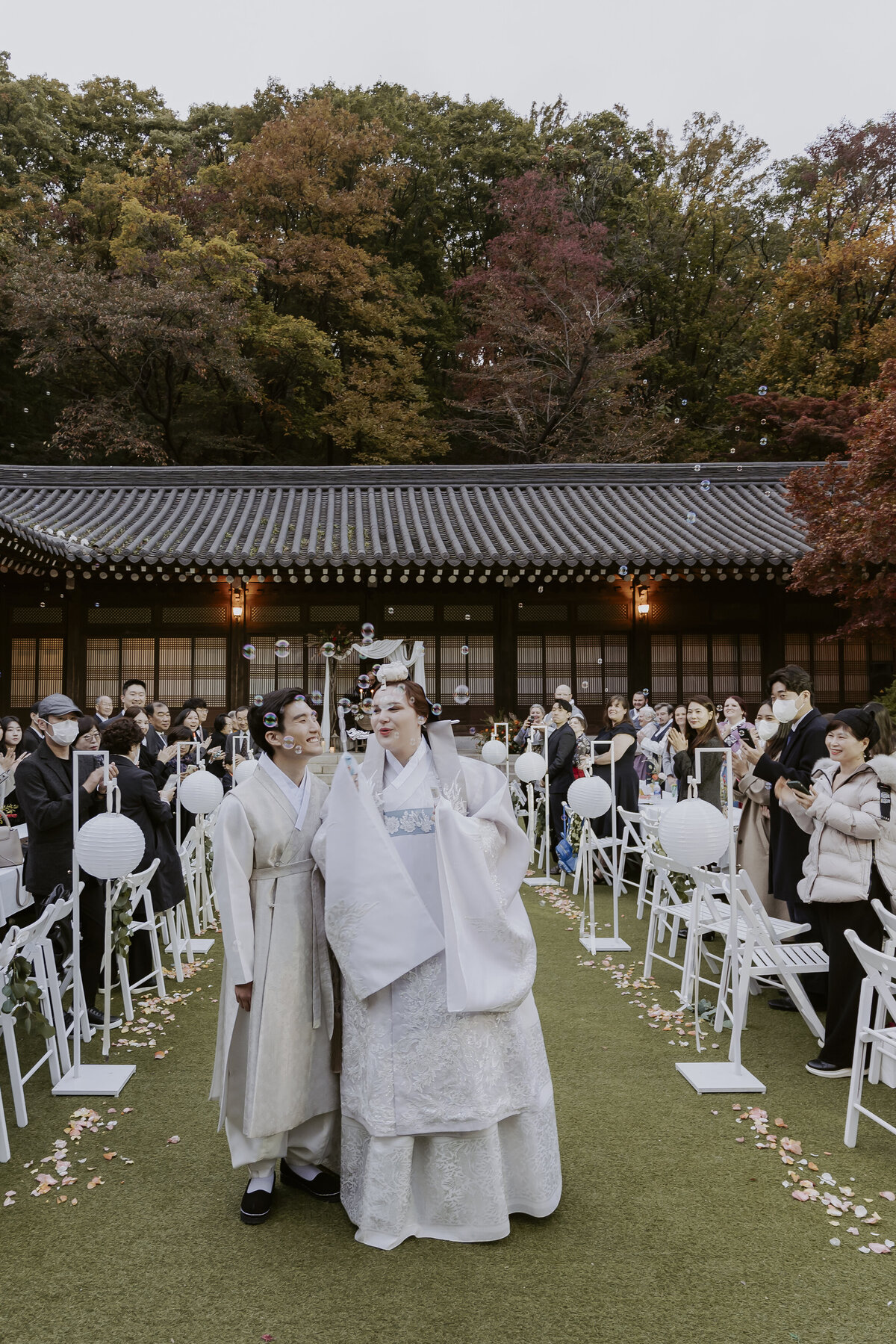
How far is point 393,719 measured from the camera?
2729 millimetres

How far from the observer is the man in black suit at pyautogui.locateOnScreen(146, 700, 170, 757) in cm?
663

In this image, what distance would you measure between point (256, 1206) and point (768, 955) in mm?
2412

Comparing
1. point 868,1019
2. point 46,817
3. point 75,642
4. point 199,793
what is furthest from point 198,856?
point 75,642

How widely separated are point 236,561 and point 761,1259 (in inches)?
428

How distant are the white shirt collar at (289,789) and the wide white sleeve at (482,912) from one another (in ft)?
1.58

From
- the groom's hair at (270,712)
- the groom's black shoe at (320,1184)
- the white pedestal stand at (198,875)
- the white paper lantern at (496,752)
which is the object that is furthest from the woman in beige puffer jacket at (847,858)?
the white paper lantern at (496,752)

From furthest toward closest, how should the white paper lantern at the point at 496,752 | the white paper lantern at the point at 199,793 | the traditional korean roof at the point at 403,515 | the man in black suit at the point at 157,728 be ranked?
the traditional korean roof at the point at 403,515
the white paper lantern at the point at 496,752
the man in black suit at the point at 157,728
the white paper lantern at the point at 199,793

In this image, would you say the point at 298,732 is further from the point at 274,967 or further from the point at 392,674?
the point at 274,967

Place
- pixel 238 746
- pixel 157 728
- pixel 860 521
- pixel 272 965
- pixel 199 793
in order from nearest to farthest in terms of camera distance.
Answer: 1. pixel 272 965
2. pixel 199 793
3. pixel 238 746
4. pixel 157 728
5. pixel 860 521

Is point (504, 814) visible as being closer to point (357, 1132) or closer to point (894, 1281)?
point (357, 1132)

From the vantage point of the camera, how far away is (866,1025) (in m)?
3.17

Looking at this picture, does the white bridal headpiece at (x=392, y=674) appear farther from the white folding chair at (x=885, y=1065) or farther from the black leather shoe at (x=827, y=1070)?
the black leather shoe at (x=827, y=1070)

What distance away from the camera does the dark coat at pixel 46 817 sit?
13.7 feet

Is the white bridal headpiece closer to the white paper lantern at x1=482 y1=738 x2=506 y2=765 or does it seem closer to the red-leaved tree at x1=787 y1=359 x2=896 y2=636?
the white paper lantern at x1=482 y1=738 x2=506 y2=765
